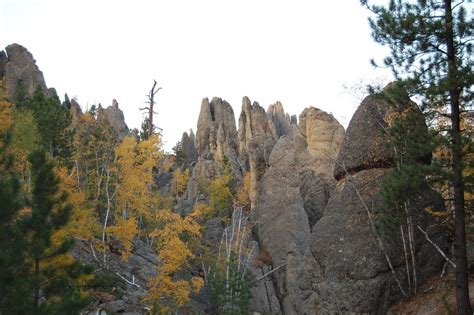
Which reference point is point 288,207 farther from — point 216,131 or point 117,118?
point 117,118

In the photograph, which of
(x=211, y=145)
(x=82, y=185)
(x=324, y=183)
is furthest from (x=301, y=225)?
(x=211, y=145)

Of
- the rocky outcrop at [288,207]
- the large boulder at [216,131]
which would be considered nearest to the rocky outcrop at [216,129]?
the large boulder at [216,131]

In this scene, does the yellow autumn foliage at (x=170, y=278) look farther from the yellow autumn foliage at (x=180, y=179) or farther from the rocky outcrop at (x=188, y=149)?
the rocky outcrop at (x=188, y=149)

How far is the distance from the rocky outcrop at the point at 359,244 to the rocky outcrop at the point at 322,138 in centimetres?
1705

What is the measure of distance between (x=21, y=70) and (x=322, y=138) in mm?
37141

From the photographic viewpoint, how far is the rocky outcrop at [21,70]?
53.8 m

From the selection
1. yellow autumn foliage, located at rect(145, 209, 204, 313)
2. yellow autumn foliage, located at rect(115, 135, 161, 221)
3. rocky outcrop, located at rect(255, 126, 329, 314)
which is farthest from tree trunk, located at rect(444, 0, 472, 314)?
yellow autumn foliage, located at rect(115, 135, 161, 221)

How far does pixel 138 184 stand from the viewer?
27.9 m

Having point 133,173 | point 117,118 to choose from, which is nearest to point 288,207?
point 133,173

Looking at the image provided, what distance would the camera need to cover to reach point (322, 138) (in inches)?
1570

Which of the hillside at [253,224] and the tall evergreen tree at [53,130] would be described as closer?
the hillside at [253,224]

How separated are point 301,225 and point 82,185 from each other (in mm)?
16002

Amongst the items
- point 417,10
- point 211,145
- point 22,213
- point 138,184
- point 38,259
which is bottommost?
point 38,259

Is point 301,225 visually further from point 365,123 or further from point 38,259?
point 38,259
